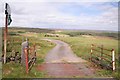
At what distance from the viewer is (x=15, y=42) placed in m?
27.3

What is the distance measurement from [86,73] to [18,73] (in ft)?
9.51

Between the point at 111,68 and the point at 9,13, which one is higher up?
the point at 9,13

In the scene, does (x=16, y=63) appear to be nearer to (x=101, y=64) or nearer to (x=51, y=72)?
(x=51, y=72)

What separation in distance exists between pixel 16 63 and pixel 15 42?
45.1 ft

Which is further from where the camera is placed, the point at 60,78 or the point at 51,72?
the point at 51,72

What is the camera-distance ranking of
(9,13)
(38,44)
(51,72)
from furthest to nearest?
(38,44)
(9,13)
(51,72)

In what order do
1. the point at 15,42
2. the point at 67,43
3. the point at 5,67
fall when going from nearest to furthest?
the point at 5,67 < the point at 15,42 < the point at 67,43

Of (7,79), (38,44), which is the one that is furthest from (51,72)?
(38,44)

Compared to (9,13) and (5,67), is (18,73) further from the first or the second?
(9,13)

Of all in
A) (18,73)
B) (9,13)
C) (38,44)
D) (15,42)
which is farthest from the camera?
(38,44)

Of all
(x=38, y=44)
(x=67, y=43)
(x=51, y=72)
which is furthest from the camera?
(x=67, y=43)

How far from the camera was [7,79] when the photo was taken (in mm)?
9602

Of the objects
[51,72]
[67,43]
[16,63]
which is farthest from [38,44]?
[51,72]

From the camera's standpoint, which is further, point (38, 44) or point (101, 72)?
point (38, 44)
